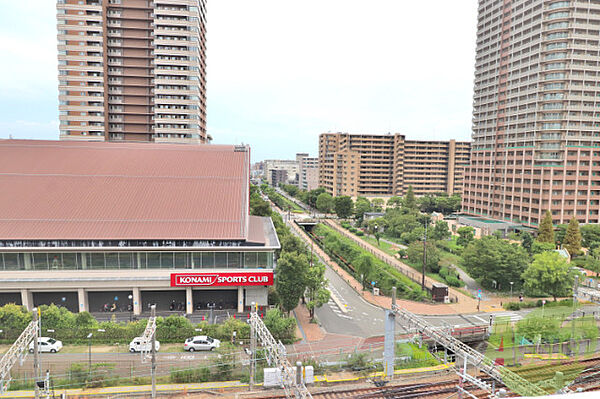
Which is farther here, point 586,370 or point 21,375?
point 586,370

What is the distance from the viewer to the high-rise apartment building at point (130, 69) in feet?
232

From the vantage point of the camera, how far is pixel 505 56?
82.4m

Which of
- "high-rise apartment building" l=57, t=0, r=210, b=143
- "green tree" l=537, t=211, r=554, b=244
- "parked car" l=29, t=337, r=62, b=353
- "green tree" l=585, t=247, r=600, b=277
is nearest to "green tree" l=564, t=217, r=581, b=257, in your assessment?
"green tree" l=537, t=211, r=554, b=244

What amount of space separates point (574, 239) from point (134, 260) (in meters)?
55.7

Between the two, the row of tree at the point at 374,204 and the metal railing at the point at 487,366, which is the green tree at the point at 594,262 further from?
the row of tree at the point at 374,204

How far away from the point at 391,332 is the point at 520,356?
10359 mm

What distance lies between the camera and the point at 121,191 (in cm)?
4116

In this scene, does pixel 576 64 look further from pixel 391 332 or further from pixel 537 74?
pixel 391 332

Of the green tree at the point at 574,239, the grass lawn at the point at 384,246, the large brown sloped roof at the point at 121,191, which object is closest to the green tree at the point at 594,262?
the green tree at the point at 574,239

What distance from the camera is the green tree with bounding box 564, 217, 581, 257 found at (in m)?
55.8

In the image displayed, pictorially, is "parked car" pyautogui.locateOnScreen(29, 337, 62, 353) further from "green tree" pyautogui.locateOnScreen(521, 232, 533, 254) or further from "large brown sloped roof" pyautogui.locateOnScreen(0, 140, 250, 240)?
"green tree" pyautogui.locateOnScreen(521, 232, 533, 254)

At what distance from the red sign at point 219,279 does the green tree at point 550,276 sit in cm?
2409

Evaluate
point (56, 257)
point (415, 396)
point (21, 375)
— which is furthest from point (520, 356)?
point (56, 257)

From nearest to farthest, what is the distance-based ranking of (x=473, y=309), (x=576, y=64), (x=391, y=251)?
(x=473, y=309), (x=391, y=251), (x=576, y=64)
